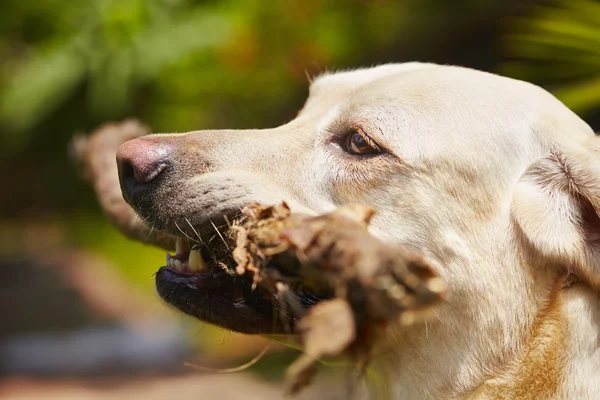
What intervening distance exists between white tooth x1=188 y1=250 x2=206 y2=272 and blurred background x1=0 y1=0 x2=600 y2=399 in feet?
13.7

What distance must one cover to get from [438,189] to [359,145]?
0.33 m

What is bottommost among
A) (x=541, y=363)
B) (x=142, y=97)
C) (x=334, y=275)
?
(x=142, y=97)

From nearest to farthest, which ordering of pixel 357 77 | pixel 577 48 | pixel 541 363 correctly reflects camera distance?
pixel 541 363 → pixel 357 77 → pixel 577 48

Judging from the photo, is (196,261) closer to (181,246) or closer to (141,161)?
(181,246)

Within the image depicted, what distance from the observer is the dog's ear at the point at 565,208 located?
2.56m

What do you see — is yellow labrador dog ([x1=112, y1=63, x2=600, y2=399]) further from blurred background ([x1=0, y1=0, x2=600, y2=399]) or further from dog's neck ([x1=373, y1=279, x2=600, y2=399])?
blurred background ([x1=0, y1=0, x2=600, y2=399])

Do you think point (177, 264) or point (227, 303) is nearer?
point (227, 303)

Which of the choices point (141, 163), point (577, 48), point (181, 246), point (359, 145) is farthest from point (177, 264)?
point (577, 48)

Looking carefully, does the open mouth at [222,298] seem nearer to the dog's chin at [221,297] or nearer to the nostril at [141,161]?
the dog's chin at [221,297]

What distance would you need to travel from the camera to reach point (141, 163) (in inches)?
102

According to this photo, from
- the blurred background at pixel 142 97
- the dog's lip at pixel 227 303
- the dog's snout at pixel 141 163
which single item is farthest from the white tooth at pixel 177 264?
the blurred background at pixel 142 97

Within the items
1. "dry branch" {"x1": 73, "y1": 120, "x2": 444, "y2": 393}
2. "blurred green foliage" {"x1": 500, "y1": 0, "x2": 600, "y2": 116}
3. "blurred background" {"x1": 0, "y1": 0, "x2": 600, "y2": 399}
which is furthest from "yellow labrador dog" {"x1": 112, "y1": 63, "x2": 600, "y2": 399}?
"blurred background" {"x1": 0, "y1": 0, "x2": 600, "y2": 399}

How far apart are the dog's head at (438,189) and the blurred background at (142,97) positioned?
425 cm

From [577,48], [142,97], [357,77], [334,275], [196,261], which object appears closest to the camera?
[334,275]
